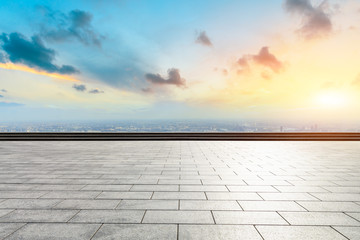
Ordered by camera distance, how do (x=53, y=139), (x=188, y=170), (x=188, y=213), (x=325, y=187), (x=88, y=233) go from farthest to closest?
(x=53, y=139) → (x=188, y=170) → (x=325, y=187) → (x=188, y=213) → (x=88, y=233)

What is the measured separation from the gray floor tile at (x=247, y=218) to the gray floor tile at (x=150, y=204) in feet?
3.01

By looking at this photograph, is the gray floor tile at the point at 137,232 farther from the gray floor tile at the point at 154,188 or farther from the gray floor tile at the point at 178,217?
the gray floor tile at the point at 154,188

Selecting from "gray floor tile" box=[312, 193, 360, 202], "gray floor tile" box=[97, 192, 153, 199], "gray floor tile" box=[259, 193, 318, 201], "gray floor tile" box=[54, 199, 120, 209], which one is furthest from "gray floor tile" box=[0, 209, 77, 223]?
"gray floor tile" box=[312, 193, 360, 202]

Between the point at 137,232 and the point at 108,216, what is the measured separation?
33.7 inches

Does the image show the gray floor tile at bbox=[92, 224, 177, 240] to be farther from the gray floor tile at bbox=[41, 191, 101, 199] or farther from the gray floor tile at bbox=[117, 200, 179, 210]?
the gray floor tile at bbox=[41, 191, 101, 199]

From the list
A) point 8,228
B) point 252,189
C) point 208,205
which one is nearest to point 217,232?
point 208,205

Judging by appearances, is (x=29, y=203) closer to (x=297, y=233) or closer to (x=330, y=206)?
(x=297, y=233)

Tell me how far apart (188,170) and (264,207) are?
348 centimetres

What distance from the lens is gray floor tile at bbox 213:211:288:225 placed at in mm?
3635

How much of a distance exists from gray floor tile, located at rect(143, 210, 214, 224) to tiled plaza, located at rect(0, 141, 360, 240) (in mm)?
19

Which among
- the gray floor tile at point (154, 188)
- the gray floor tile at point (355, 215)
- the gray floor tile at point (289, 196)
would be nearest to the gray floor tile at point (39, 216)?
the gray floor tile at point (154, 188)

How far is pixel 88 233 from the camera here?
3.25 meters

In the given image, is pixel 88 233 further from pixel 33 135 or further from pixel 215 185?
pixel 33 135

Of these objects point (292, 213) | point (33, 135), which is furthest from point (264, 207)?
point (33, 135)
